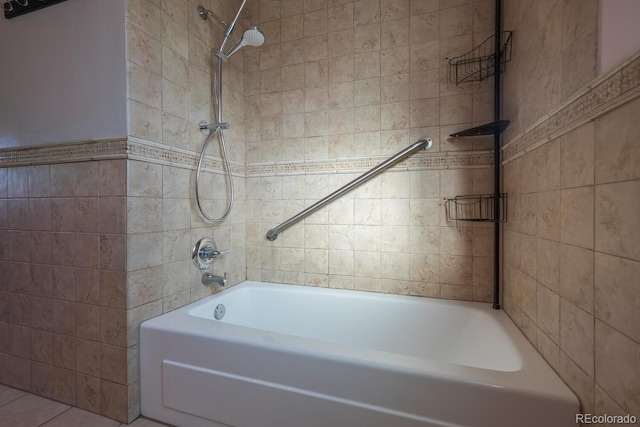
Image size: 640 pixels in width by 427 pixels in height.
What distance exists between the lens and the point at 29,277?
1.40 meters

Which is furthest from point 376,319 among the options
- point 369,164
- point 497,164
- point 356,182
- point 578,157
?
point 578,157

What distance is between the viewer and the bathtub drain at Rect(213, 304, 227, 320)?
1.55 metres

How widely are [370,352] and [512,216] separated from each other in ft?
3.03

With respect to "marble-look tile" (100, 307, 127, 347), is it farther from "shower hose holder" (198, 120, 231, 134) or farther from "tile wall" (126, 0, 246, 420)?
"shower hose holder" (198, 120, 231, 134)

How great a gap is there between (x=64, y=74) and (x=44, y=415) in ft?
5.23

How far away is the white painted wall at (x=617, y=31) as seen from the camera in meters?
0.57

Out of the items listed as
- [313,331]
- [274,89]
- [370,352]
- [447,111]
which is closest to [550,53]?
[447,111]

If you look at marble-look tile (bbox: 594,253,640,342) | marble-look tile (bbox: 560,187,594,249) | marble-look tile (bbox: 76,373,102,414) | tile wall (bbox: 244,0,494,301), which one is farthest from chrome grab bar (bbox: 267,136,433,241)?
marble-look tile (bbox: 76,373,102,414)

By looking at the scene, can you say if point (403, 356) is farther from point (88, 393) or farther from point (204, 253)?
point (88, 393)

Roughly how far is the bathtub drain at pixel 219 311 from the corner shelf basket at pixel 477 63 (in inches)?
72.6

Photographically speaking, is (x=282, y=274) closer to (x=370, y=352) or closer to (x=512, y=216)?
(x=370, y=352)

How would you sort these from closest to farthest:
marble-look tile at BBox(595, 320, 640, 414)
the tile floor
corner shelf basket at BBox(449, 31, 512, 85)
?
marble-look tile at BBox(595, 320, 640, 414), the tile floor, corner shelf basket at BBox(449, 31, 512, 85)

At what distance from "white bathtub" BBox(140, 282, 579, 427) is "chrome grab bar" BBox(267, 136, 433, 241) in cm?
57

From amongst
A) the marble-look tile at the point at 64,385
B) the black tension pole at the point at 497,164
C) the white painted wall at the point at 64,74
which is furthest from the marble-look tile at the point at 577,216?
the marble-look tile at the point at 64,385
